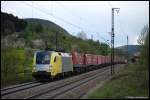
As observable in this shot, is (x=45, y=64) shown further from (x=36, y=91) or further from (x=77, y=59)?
(x=77, y=59)

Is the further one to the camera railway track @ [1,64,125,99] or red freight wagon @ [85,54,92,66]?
red freight wagon @ [85,54,92,66]

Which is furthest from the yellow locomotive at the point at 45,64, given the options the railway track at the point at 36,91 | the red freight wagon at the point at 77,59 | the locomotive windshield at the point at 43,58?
the red freight wagon at the point at 77,59

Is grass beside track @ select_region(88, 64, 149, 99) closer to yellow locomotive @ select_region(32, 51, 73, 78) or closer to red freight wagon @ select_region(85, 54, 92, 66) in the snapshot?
yellow locomotive @ select_region(32, 51, 73, 78)

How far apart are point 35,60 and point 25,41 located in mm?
73572

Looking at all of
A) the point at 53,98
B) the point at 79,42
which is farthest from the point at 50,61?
the point at 79,42

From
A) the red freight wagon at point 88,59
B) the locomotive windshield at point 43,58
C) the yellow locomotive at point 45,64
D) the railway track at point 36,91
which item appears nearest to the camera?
the railway track at point 36,91

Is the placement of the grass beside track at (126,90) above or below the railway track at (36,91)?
above

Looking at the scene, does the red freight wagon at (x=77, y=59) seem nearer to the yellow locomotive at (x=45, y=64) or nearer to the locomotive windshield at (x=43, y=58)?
the yellow locomotive at (x=45, y=64)

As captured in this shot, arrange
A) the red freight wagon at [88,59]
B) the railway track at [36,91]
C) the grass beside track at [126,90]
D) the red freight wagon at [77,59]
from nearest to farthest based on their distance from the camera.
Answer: the grass beside track at [126,90]
the railway track at [36,91]
the red freight wagon at [77,59]
the red freight wagon at [88,59]

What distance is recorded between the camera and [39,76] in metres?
39.8

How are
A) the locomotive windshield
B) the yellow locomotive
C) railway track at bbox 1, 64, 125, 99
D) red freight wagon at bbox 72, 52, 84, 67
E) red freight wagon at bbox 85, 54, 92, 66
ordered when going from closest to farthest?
railway track at bbox 1, 64, 125, 99 < the yellow locomotive < the locomotive windshield < red freight wagon at bbox 72, 52, 84, 67 < red freight wagon at bbox 85, 54, 92, 66

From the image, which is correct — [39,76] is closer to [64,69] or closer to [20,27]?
[64,69]

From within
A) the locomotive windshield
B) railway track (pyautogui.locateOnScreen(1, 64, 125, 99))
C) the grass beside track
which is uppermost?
the locomotive windshield

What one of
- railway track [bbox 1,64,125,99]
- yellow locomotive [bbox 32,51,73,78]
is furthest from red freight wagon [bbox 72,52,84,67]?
railway track [bbox 1,64,125,99]
